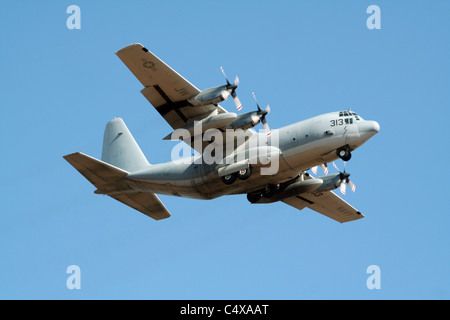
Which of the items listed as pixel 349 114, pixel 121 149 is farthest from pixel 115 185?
pixel 349 114

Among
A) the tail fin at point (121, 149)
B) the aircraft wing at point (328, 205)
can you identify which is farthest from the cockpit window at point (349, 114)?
the tail fin at point (121, 149)

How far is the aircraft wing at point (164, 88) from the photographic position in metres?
24.0

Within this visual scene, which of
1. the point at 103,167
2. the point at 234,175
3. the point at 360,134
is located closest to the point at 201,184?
the point at 234,175

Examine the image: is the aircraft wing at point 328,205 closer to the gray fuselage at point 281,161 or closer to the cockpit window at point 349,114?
the gray fuselage at point 281,161

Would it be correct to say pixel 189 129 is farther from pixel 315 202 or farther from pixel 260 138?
pixel 315 202

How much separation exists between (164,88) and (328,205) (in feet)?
29.5

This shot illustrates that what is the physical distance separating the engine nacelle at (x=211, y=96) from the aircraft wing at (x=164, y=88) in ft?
0.93

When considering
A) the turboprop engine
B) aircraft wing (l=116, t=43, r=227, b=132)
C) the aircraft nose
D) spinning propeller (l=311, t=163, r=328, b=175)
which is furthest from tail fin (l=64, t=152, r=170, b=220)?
the aircraft nose

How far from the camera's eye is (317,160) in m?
24.6

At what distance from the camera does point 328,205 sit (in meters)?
29.9

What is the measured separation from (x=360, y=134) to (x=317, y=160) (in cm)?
163

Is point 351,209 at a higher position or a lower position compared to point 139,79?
lower

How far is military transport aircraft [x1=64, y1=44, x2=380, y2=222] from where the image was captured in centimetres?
2427

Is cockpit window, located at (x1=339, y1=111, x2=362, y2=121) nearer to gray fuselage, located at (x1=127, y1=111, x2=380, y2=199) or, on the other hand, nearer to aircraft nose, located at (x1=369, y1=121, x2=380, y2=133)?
gray fuselage, located at (x1=127, y1=111, x2=380, y2=199)
